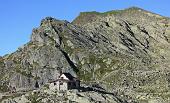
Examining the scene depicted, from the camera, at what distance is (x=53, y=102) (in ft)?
589

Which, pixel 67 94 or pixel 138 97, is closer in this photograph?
pixel 67 94

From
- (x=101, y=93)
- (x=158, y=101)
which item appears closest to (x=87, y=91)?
(x=101, y=93)

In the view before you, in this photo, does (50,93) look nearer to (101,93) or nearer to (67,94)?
(67,94)

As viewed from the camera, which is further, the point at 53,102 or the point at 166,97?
the point at 166,97

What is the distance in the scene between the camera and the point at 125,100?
192 metres

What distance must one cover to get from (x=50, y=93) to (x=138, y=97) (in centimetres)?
4082

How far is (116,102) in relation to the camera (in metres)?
185

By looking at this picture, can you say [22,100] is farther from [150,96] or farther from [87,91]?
[150,96]

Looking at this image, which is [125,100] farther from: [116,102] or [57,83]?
[57,83]

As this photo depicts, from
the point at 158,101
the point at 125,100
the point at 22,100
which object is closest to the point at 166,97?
the point at 158,101

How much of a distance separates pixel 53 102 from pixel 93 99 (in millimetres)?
17060

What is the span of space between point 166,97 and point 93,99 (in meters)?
36.5

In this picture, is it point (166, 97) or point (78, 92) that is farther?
point (166, 97)

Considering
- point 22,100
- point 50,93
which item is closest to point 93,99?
point 50,93
